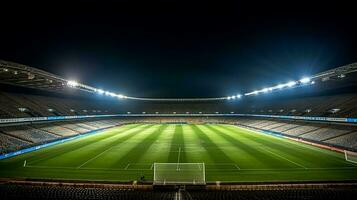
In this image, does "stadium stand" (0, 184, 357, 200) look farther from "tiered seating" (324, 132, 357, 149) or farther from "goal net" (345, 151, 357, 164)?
"tiered seating" (324, 132, 357, 149)

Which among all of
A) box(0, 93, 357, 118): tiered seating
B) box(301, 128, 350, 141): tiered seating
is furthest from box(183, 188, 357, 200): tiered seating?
box(0, 93, 357, 118): tiered seating

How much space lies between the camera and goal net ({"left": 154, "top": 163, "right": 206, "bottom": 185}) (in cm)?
1176

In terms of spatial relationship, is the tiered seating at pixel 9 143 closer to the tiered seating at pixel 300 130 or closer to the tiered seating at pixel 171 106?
the tiered seating at pixel 171 106

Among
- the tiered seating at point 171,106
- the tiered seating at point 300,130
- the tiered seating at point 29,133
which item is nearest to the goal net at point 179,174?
the tiered seating at point 29,133

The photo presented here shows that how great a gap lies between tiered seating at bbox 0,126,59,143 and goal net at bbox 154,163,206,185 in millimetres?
18372

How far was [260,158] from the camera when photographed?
59.2 ft

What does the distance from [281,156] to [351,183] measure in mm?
7319

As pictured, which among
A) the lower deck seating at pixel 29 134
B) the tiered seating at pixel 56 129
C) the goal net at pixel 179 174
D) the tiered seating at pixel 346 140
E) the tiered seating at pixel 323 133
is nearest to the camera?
the goal net at pixel 179 174

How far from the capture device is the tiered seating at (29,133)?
23.5 meters

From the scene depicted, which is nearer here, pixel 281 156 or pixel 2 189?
pixel 2 189

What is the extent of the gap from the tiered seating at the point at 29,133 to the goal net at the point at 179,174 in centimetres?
1837

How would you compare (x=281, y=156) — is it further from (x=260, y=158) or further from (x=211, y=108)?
(x=211, y=108)

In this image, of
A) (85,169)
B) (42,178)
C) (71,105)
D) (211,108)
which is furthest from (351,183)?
(211,108)

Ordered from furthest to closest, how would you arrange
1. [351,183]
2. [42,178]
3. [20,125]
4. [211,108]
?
[211,108]
[20,125]
[42,178]
[351,183]
